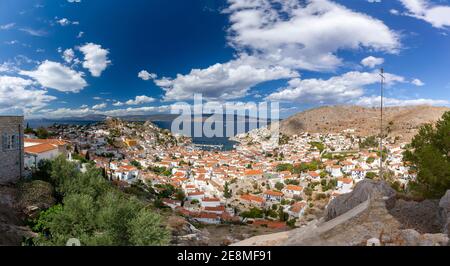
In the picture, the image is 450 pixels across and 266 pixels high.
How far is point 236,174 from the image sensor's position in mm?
54719

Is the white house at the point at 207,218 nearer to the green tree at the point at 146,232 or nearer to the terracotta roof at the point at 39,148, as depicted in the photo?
the terracotta roof at the point at 39,148

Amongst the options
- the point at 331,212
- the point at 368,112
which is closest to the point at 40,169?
the point at 331,212

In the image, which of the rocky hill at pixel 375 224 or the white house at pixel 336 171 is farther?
the white house at pixel 336 171

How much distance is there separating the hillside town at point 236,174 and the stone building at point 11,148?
1.58 metres

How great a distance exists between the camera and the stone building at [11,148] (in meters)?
15.7

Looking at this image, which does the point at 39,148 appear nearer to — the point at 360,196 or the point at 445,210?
the point at 360,196

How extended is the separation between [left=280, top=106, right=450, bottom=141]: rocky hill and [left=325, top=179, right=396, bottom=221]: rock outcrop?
67.4 meters

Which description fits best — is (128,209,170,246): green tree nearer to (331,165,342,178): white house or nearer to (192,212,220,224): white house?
(192,212,220,224): white house

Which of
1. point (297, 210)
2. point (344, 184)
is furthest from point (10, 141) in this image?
point (344, 184)

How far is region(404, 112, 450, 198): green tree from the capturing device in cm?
1081

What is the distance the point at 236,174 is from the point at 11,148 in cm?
4127

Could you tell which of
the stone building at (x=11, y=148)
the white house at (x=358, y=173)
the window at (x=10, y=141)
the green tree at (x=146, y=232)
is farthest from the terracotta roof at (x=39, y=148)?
the white house at (x=358, y=173)

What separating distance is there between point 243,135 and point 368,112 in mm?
67059

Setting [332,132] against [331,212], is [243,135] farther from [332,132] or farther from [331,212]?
[331,212]
